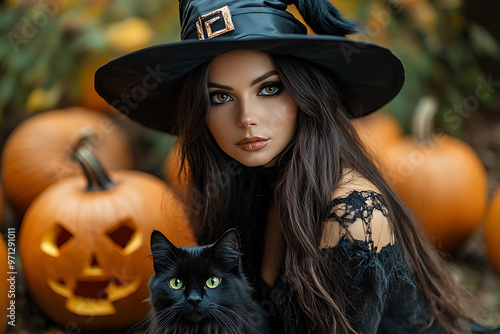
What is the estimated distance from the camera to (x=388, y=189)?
1.70m

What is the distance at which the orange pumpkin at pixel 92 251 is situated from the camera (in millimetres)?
2264

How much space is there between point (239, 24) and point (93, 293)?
1502mm

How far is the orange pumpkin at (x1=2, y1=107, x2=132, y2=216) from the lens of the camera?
125 inches

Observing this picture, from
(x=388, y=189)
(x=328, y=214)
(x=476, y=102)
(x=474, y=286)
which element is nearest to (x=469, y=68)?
(x=476, y=102)

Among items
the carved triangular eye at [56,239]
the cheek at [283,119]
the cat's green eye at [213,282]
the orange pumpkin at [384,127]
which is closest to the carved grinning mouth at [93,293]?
the carved triangular eye at [56,239]

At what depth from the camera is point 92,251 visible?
226 centimetres

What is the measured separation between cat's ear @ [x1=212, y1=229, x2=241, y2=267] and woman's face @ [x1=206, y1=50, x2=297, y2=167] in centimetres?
28

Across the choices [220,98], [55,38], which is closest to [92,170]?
[220,98]

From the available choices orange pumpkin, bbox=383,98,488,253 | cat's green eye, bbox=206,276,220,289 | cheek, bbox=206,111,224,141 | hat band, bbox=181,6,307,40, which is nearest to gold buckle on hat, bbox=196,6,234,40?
hat band, bbox=181,6,307,40

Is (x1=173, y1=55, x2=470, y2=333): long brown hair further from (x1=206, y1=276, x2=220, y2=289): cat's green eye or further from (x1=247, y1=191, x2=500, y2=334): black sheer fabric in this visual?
(x1=206, y1=276, x2=220, y2=289): cat's green eye

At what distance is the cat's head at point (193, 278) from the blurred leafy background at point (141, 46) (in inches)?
83.4

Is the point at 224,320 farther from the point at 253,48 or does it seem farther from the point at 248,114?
the point at 253,48

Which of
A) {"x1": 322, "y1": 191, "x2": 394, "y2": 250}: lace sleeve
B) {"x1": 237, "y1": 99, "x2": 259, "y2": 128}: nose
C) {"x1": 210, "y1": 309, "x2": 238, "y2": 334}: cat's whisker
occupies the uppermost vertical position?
{"x1": 237, "y1": 99, "x2": 259, "y2": 128}: nose

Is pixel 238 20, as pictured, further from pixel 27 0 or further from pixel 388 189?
pixel 27 0
